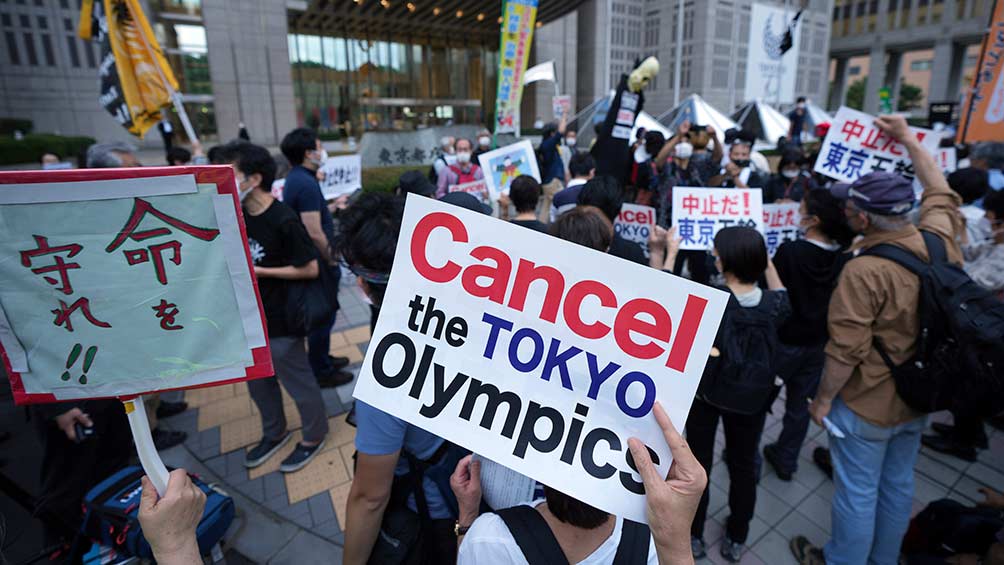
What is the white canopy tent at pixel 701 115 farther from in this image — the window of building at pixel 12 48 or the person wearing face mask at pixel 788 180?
the window of building at pixel 12 48

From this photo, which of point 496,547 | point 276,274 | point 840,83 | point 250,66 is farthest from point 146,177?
point 840,83

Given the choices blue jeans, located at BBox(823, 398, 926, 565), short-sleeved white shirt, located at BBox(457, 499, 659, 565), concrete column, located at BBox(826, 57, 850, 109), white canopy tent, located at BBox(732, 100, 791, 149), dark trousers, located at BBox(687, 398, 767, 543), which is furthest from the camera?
concrete column, located at BBox(826, 57, 850, 109)

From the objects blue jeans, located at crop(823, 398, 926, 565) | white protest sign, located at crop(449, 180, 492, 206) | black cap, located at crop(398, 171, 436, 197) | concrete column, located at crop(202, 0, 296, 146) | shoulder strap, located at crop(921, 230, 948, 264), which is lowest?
blue jeans, located at crop(823, 398, 926, 565)

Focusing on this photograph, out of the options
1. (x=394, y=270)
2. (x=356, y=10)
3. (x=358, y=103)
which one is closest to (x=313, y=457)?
(x=394, y=270)

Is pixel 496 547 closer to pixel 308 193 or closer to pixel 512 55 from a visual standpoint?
pixel 308 193

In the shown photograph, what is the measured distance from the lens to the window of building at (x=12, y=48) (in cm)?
2219

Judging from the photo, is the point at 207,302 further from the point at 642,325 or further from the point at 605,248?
the point at 605,248

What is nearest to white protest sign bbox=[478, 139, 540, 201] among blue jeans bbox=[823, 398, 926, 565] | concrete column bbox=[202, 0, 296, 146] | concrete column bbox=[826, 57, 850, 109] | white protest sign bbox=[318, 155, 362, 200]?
white protest sign bbox=[318, 155, 362, 200]

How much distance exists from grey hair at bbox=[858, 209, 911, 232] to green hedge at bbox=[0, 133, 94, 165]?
2172cm

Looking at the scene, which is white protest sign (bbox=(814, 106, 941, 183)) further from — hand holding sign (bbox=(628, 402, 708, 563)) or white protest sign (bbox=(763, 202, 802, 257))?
hand holding sign (bbox=(628, 402, 708, 563))

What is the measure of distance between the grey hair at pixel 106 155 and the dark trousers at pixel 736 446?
5.11 meters

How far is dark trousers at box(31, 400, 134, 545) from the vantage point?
251 centimetres

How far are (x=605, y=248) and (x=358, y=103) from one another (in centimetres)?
3182

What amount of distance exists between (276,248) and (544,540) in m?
2.76
